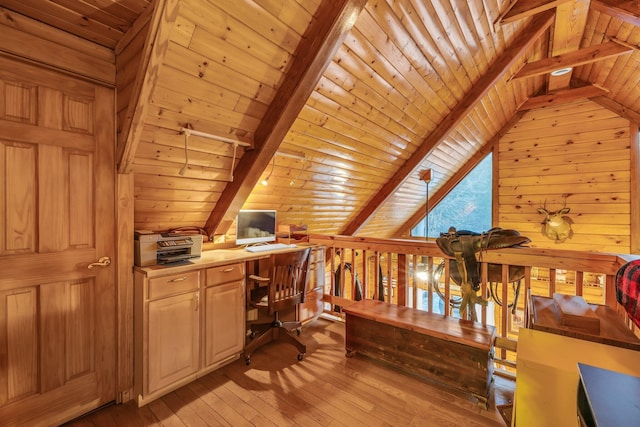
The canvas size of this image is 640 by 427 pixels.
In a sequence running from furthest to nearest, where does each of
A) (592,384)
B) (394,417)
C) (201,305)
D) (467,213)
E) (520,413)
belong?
(467,213), (201,305), (394,417), (520,413), (592,384)

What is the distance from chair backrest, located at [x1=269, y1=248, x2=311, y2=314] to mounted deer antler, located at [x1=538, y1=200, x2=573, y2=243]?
14.4 ft

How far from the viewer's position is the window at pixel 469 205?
5426 millimetres

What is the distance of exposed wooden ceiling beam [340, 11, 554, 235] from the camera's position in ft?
9.21

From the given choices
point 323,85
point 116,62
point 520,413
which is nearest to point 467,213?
point 323,85

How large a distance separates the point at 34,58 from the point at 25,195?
29.1 inches

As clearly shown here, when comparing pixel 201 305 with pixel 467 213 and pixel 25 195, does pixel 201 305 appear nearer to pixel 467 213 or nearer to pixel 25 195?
pixel 25 195

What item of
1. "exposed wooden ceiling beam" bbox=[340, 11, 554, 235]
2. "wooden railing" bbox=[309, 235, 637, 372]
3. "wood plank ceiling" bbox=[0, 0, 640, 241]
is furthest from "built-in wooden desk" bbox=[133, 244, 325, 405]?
"exposed wooden ceiling beam" bbox=[340, 11, 554, 235]

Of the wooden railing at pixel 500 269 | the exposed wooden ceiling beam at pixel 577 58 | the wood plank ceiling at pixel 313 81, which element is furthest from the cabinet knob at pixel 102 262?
the exposed wooden ceiling beam at pixel 577 58

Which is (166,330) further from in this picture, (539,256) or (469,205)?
(469,205)

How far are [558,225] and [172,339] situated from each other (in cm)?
553

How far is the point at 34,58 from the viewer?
1489 millimetres

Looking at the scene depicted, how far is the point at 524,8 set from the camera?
7.73 feet

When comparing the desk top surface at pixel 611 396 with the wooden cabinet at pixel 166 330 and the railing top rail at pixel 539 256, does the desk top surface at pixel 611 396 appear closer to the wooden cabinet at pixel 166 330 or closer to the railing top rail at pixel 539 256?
the railing top rail at pixel 539 256

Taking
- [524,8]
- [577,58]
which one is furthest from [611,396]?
[577,58]
